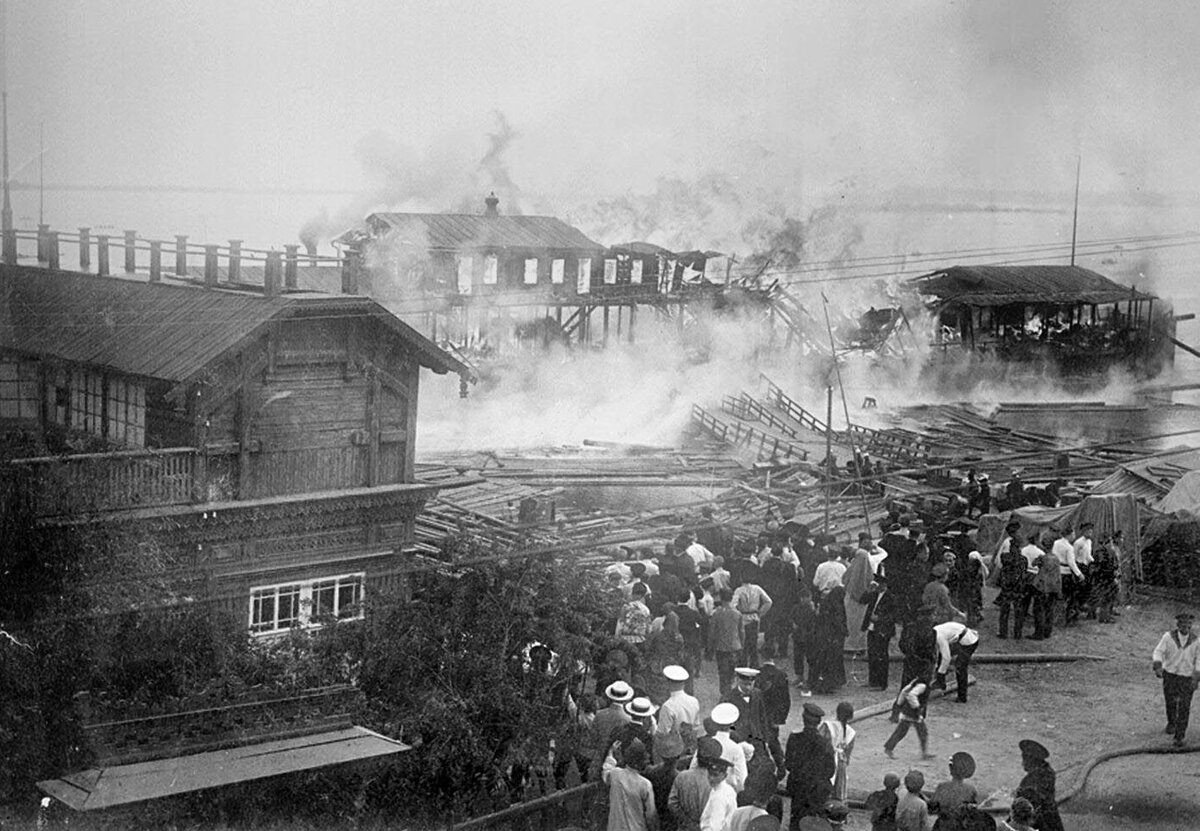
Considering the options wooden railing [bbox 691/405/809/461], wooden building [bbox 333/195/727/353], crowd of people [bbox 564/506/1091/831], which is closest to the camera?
crowd of people [bbox 564/506/1091/831]

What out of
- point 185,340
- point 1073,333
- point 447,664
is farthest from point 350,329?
point 1073,333

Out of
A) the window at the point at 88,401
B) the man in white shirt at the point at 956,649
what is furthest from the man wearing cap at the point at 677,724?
the window at the point at 88,401

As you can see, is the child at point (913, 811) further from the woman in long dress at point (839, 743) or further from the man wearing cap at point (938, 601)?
the man wearing cap at point (938, 601)

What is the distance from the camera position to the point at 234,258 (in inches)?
720

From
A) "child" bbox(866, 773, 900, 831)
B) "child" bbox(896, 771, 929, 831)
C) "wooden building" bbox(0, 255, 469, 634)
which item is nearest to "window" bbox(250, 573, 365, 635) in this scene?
"wooden building" bbox(0, 255, 469, 634)

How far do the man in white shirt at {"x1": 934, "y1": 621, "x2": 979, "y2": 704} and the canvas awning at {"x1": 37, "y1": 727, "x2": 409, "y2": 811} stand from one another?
281 inches

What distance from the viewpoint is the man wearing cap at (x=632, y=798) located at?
386 inches

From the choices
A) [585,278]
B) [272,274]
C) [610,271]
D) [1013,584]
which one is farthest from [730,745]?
[610,271]

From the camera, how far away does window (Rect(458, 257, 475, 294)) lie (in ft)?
119

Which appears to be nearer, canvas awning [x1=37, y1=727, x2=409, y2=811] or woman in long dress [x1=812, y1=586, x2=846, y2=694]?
canvas awning [x1=37, y1=727, x2=409, y2=811]

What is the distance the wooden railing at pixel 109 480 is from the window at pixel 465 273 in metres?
19.3

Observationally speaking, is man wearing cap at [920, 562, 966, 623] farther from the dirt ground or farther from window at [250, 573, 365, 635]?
window at [250, 573, 365, 635]

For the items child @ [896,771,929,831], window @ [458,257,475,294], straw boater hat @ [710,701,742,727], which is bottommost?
child @ [896,771,929,831]

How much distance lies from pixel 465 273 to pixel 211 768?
2705 centimetres
